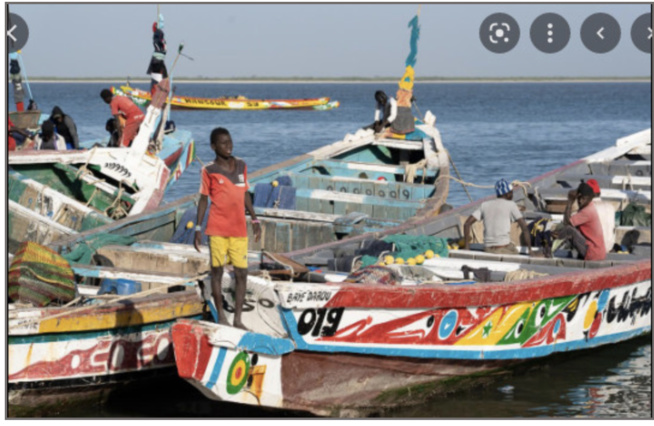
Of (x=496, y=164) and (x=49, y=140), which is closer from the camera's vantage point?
(x=49, y=140)

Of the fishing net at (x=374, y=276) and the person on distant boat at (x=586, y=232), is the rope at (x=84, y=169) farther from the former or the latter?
the person on distant boat at (x=586, y=232)

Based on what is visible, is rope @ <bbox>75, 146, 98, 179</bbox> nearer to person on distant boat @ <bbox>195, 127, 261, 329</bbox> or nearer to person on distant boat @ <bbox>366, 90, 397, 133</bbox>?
person on distant boat @ <bbox>366, 90, 397, 133</bbox>

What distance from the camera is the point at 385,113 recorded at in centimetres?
1991

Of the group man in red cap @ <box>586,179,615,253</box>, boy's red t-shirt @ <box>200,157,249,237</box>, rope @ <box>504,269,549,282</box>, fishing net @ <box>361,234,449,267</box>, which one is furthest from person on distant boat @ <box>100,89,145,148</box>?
boy's red t-shirt @ <box>200,157,249,237</box>

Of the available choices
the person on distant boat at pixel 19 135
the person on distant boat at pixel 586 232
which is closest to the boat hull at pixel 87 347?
the person on distant boat at pixel 586 232

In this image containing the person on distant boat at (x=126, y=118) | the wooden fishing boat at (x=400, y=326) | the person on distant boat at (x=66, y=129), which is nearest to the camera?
the wooden fishing boat at (x=400, y=326)

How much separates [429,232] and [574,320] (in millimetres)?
2783

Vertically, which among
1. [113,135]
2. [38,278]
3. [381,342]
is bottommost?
[381,342]

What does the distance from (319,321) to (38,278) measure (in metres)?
2.61

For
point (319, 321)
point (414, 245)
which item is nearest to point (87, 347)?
point (319, 321)

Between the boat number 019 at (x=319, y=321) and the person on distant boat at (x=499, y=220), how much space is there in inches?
123

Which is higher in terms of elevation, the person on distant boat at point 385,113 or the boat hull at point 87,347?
the person on distant boat at point 385,113

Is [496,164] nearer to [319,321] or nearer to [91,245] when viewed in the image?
[91,245]

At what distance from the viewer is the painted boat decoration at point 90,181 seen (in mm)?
14953
